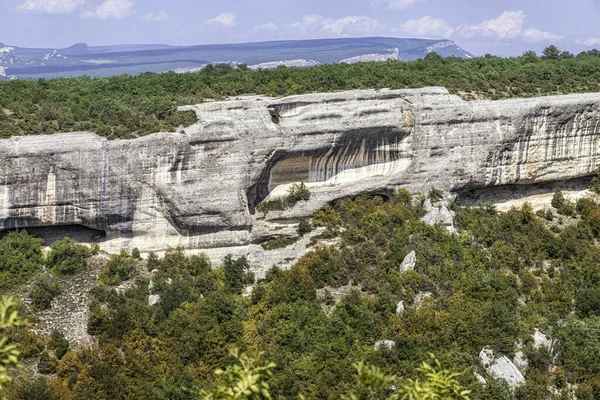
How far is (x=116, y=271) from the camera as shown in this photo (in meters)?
23.7

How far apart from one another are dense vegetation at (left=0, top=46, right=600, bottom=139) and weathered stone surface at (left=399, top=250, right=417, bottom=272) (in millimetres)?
10275

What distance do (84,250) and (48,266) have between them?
1.47 metres

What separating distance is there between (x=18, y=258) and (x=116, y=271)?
12.1 feet

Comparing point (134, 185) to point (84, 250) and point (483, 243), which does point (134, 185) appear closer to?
point (84, 250)

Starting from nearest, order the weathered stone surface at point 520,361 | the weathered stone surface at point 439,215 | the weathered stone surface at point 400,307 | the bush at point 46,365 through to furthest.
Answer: the bush at point 46,365 → the weathered stone surface at point 520,361 → the weathered stone surface at point 400,307 → the weathered stone surface at point 439,215

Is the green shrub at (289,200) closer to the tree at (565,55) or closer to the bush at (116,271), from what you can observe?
the bush at (116,271)

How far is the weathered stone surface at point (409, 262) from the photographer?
76.4ft

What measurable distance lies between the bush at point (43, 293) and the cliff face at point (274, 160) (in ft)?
9.94

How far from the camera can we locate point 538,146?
28.9 metres

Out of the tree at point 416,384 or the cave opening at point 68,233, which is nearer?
the tree at point 416,384

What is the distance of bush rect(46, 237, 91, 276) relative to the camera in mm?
23516

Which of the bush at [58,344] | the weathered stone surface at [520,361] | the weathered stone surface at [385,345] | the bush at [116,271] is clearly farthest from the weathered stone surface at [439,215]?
the bush at [58,344]

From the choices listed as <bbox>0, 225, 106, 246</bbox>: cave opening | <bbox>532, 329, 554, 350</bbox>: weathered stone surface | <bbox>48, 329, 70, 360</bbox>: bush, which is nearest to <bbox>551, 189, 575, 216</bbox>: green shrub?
<bbox>532, 329, 554, 350</bbox>: weathered stone surface

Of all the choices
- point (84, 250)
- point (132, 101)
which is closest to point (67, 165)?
point (84, 250)
